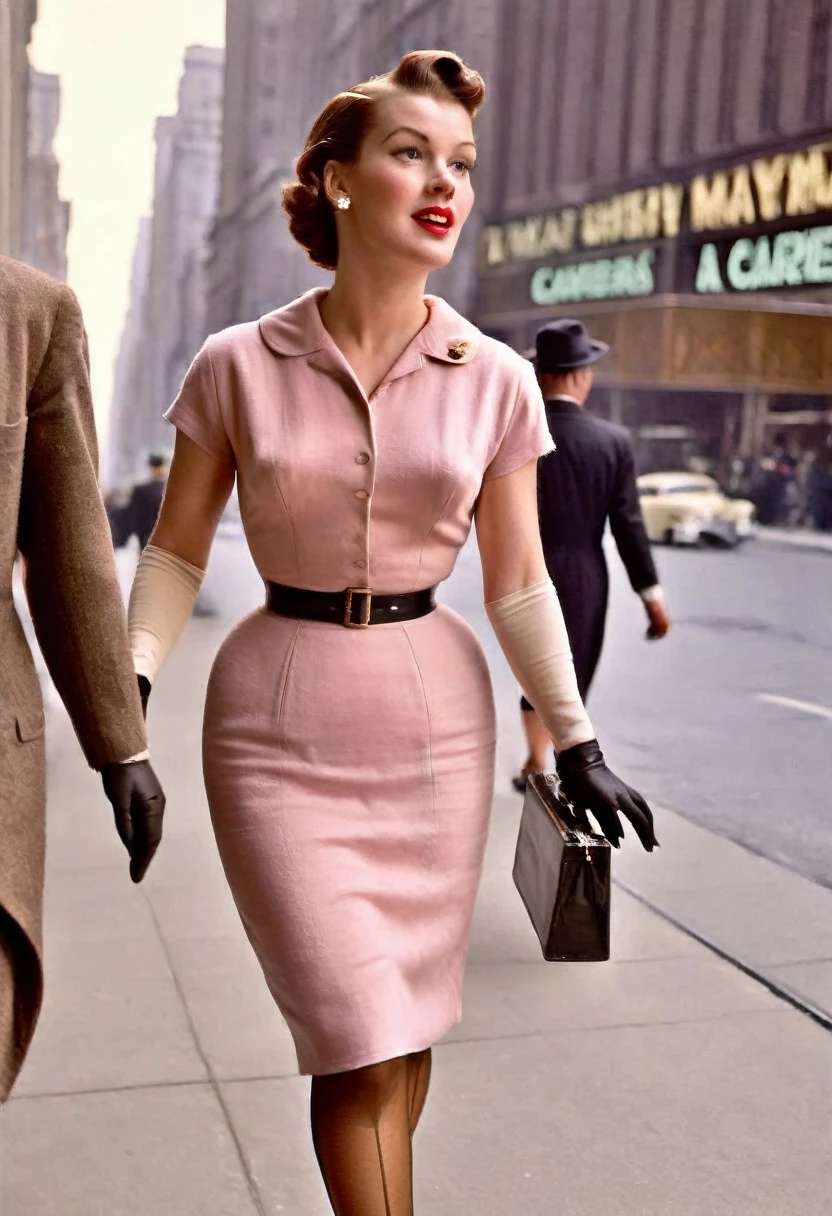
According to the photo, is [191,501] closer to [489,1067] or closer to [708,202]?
[489,1067]

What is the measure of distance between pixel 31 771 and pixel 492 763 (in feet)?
2.97

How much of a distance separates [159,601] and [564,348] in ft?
10.5

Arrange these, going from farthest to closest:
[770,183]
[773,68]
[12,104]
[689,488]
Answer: [12,104]
[689,488]
[773,68]
[770,183]

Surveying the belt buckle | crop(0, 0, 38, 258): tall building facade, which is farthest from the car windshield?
the belt buckle

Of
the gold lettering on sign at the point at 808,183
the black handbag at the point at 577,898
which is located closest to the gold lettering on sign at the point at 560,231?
the gold lettering on sign at the point at 808,183

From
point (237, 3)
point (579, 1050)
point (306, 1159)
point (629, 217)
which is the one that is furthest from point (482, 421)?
point (237, 3)

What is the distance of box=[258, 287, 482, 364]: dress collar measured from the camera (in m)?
2.51

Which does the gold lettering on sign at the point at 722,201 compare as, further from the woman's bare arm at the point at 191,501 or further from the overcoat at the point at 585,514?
the woman's bare arm at the point at 191,501

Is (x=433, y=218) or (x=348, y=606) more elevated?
(x=433, y=218)

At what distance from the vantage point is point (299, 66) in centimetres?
980

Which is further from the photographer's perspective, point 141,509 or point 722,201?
point 141,509

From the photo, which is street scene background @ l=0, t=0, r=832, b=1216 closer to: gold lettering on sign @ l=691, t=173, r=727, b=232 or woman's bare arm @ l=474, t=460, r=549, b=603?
gold lettering on sign @ l=691, t=173, r=727, b=232

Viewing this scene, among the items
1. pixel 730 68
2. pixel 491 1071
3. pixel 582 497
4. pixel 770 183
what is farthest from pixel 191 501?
pixel 730 68

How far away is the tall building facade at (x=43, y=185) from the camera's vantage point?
1208 cm
